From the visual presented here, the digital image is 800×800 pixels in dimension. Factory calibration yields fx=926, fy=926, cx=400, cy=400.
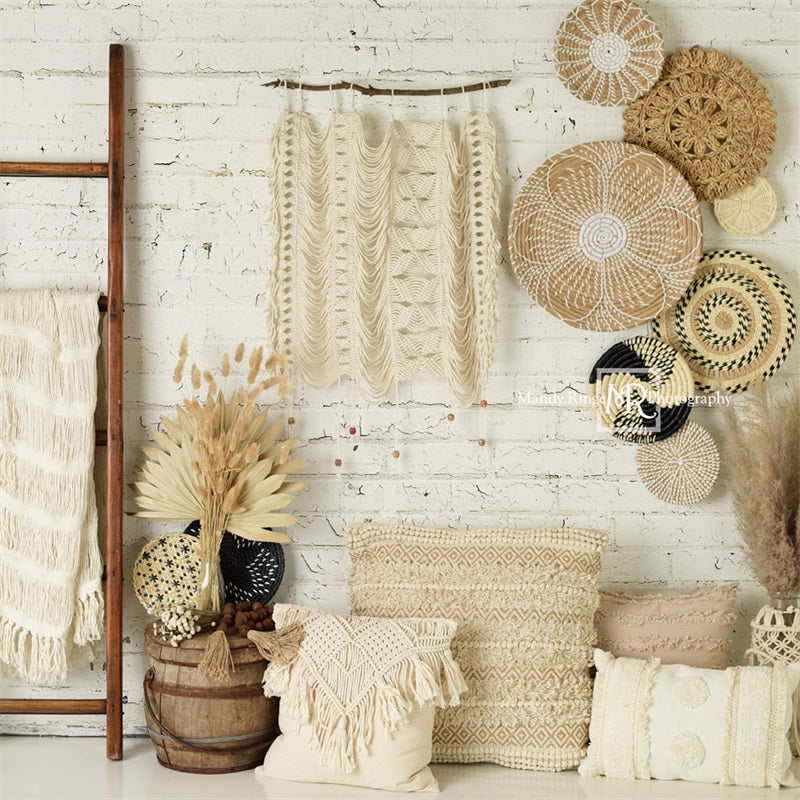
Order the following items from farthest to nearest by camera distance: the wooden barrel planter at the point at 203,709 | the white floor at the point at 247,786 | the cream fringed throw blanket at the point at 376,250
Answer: the cream fringed throw blanket at the point at 376,250, the wooden barrel planter at the point at 203,709, the white floor at the point at 247,786

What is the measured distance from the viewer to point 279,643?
1.99 metres

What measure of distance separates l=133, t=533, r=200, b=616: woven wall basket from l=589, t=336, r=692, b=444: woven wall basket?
40.6 inches

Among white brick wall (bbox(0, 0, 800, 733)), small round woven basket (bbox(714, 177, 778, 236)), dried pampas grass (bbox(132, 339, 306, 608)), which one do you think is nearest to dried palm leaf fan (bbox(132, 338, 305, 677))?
dried pampas grass (bbox(132, 339, 306, 608))

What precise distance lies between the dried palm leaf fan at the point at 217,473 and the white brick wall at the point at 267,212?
5.0 inches

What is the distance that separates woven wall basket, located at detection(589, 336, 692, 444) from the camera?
7.22ft

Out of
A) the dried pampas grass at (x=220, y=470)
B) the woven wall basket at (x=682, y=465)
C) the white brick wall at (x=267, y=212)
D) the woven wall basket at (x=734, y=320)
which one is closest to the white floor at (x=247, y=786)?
the white brick wall at (x=267, y=212)

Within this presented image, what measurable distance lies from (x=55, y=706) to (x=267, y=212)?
125 cm

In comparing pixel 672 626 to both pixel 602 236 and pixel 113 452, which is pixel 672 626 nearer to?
pixel 602 236

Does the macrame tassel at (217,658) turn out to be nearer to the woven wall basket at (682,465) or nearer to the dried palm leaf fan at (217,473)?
the dried palm leaf fan at (217,473)

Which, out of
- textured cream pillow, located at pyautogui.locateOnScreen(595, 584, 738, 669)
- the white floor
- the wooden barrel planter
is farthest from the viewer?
textured cream pillow, located at pyautogui.locateOnScreen(595, 584, 738, 669)

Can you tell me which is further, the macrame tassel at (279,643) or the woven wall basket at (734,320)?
the woven wall basket at (734,320)

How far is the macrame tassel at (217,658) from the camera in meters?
1.97

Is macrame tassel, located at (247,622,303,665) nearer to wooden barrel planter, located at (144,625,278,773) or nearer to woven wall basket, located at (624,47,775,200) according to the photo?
wooden barrel planter, located at (144,625,278,773)

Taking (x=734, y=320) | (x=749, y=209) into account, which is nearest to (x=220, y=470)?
(x=734, y=320)
